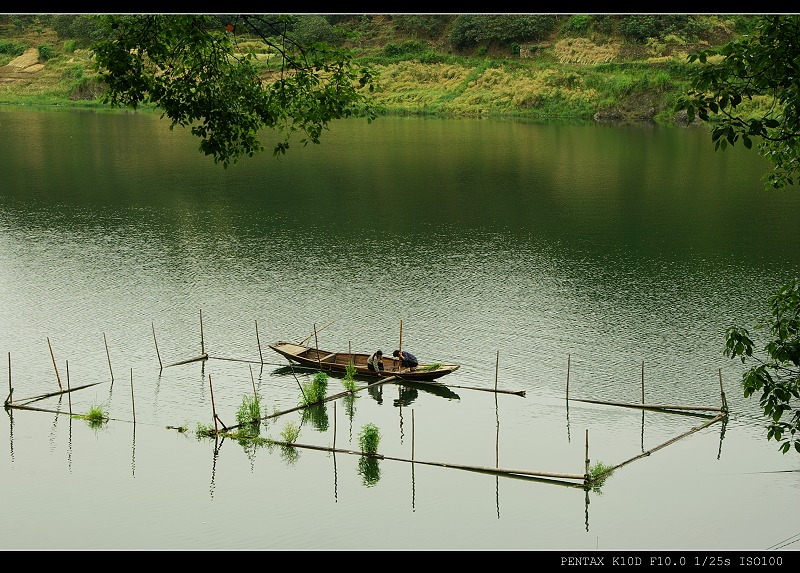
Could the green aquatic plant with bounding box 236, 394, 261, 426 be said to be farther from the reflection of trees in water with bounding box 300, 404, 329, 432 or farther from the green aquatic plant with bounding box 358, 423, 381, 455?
the green aquatic plant with bounding box 358, 423, 381, 455

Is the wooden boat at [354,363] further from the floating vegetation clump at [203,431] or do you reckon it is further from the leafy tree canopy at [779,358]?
the leafy tree canopy at [779,358]

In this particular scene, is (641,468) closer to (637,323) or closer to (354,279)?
(637,323)

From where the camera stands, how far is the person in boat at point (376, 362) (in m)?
27.4

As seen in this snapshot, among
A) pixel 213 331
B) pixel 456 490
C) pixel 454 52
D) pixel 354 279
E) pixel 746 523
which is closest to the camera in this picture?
pixel 746 523

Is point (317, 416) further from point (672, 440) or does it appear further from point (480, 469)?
point (672, 440)

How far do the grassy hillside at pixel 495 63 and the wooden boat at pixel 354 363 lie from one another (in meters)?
52.2

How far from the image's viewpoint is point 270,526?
20.0m

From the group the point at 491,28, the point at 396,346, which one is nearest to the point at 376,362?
the point at 396,346

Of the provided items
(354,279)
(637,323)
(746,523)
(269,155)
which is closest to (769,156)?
(746,523)

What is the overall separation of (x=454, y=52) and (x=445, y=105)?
16.0ft

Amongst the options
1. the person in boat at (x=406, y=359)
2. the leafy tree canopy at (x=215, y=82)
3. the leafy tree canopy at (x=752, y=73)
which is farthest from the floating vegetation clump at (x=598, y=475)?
the leafy tree canopy at (x=752, y=73)

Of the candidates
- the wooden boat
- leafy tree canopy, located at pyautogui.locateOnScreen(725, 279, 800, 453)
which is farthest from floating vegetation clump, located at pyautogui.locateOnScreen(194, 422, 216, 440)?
leafy tree canopy, located at pyautogui.locateOnScreen(725, 279, 800, 453)

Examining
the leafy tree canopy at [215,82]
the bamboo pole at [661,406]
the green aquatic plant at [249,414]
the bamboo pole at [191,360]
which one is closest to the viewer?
the leafy tree canopy at [215,82]

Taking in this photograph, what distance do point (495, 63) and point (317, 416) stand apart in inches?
2825
